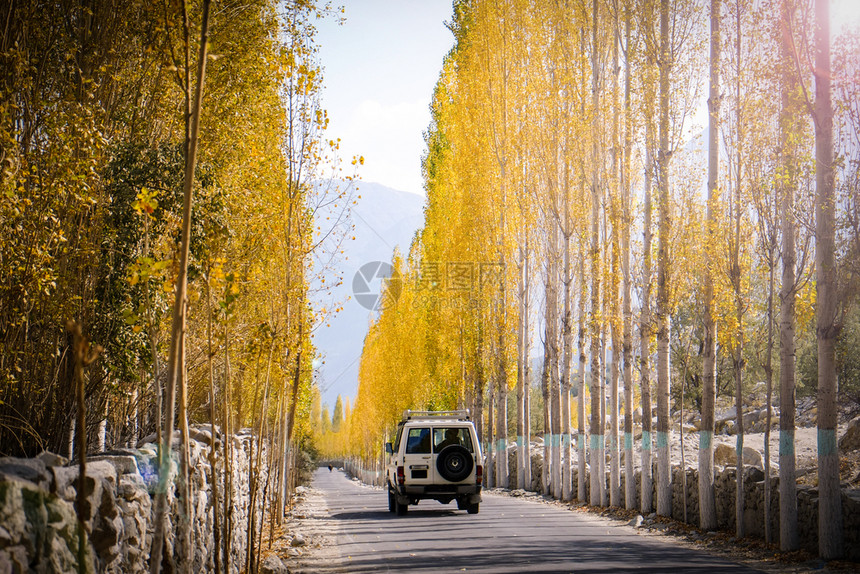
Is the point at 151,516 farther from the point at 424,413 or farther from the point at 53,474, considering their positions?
the point at 424,413

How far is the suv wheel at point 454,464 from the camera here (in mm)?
17645

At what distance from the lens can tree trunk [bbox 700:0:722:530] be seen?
1345 cm

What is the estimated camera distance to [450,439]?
61.6 feet

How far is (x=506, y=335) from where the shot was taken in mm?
29109

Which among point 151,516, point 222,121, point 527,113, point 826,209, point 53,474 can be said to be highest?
point 527,113

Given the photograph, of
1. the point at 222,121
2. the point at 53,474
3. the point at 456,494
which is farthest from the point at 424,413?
the point at 53,474

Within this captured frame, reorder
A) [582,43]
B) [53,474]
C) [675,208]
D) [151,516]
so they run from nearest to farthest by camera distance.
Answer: [53,474] → [151,516] → [675,208] → [582,43]

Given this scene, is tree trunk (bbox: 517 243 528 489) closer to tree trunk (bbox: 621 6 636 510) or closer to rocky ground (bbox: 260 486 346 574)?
tree trunk (bbox: 621 6 636 510)

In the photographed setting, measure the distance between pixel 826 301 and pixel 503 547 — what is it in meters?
5.59

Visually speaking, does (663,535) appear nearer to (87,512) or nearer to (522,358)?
(87,512)

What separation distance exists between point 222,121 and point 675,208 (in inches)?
392

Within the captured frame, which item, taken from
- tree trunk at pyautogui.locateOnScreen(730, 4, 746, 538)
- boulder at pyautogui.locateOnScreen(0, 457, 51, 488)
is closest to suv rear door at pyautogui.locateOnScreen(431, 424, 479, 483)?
tree trunk at pyautogui.locateOnScreen(730, 4, 746, 538)

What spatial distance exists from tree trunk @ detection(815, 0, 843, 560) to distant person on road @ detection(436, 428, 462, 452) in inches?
383

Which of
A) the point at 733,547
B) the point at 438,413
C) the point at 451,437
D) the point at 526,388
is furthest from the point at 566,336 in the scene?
the point at 733,547
